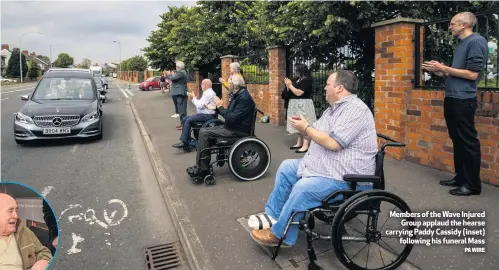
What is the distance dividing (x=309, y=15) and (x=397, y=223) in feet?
17.8

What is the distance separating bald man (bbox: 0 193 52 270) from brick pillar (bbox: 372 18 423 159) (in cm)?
534

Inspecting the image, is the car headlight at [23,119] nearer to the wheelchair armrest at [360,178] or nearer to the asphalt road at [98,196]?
the asphalt road at [98,196]

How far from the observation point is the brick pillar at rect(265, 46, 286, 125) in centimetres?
969

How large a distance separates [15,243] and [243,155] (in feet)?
12.7

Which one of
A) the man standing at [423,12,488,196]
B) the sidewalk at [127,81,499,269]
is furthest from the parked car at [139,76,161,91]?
the man standing at [423,12,488,196]

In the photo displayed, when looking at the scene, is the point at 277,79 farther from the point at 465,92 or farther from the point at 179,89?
the point at 465,92

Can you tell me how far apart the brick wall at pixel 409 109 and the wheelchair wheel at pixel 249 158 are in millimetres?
2213

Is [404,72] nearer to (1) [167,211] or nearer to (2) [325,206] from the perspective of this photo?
(2) [325,206]

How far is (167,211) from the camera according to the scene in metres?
4.53

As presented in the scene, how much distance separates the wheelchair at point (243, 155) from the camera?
16.5 feet

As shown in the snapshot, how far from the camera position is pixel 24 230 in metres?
1.34

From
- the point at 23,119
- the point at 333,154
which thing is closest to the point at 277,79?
the point at 23,119

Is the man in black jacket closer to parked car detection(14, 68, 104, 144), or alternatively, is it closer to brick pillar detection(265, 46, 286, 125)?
parked car detection(14, 68, 104, 144)

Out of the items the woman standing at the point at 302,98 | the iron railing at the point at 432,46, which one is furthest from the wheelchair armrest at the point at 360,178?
the woman standing at the point at 302,98
